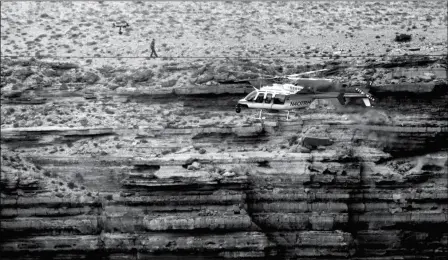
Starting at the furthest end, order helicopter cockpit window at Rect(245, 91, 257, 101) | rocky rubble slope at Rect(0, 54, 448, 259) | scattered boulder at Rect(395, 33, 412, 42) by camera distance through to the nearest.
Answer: scattered boulder at Rect(395, 33, 412, 42), helicopter cockpit window at Rect(245, 91, 257, 101), rocky rubble slope at Rect(0, 54, 448, 259)

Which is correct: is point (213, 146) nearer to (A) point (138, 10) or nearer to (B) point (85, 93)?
(B) point (85, 93)

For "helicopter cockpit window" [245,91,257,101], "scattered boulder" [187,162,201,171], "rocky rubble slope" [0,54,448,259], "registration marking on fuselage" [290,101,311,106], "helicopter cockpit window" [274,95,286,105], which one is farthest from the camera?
"registration marking on fuselage" [290,101,311,106]

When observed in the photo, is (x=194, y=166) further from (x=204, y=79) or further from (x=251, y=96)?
(x=204, y=79)

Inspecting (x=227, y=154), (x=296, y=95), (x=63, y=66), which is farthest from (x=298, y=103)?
(x=63, y=66)

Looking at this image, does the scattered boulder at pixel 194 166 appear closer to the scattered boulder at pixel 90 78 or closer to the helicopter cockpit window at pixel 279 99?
the helicopter cockpit window at pixel 279 99

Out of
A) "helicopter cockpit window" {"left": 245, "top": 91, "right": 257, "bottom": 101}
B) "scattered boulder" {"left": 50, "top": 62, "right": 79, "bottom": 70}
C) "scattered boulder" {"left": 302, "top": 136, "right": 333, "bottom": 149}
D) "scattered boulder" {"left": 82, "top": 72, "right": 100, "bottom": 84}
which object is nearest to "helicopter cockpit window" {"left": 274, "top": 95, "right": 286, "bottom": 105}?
"helicopter cockpit window" {"left": 245, "top": 91, "right": 257, "bottom": 101}

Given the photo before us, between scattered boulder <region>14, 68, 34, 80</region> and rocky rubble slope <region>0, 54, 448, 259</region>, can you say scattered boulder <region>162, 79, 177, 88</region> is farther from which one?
scattered boulder <region>14, 68, 34, 80</region>

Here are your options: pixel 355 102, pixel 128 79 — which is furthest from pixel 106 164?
pixel 355 102
